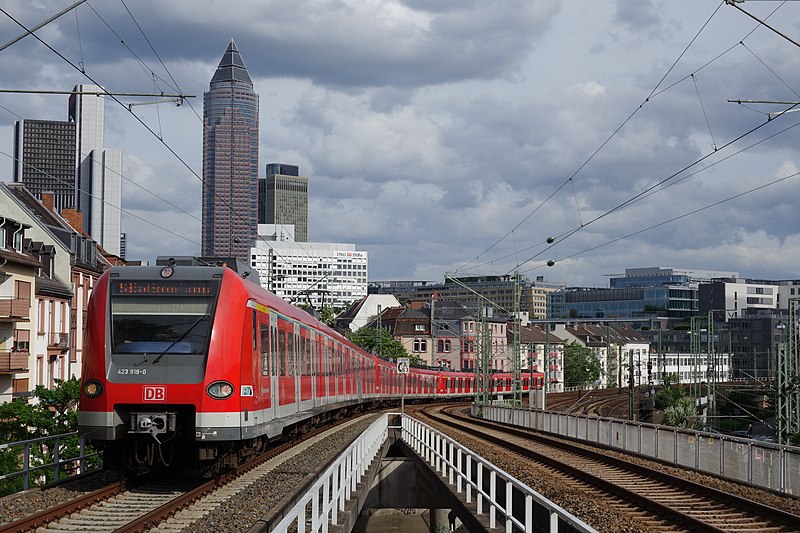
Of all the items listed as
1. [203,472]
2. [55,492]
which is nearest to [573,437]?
[203,472]

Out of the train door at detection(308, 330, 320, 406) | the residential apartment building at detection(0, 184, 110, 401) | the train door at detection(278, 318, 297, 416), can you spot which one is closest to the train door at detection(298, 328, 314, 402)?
the train door at detection(308, 330, 320, 406)

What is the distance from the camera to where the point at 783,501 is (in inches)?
696

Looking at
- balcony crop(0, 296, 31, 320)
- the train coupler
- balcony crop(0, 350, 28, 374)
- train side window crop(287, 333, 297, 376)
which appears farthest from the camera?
balcony crop(0, 350, 28, 374)

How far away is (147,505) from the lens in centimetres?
1630

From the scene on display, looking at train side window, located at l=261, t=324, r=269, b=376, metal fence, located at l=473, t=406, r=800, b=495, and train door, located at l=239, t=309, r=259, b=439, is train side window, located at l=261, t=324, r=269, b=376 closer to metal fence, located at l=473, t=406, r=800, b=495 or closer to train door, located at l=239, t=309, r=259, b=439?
train door, located at l=239, t=309, r=259, b=439

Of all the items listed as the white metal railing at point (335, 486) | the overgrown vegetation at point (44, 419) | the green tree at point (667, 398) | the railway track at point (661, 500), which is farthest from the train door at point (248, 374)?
the green tree at point (667, 398)

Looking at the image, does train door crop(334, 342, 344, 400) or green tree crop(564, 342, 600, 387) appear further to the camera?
green tree crop(564, 342, 600, 387)

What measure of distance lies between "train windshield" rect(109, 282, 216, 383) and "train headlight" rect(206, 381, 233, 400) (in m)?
0.25

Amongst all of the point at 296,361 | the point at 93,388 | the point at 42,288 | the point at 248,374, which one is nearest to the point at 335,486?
the point at 248,374

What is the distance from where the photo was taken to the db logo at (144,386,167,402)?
17719mm

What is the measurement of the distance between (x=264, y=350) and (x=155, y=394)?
325 cm

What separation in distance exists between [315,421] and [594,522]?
17933mm

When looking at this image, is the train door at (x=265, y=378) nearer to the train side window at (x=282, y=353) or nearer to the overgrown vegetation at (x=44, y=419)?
the train side window at (x=282, y=353)

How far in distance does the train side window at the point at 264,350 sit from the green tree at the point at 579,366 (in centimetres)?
11420
